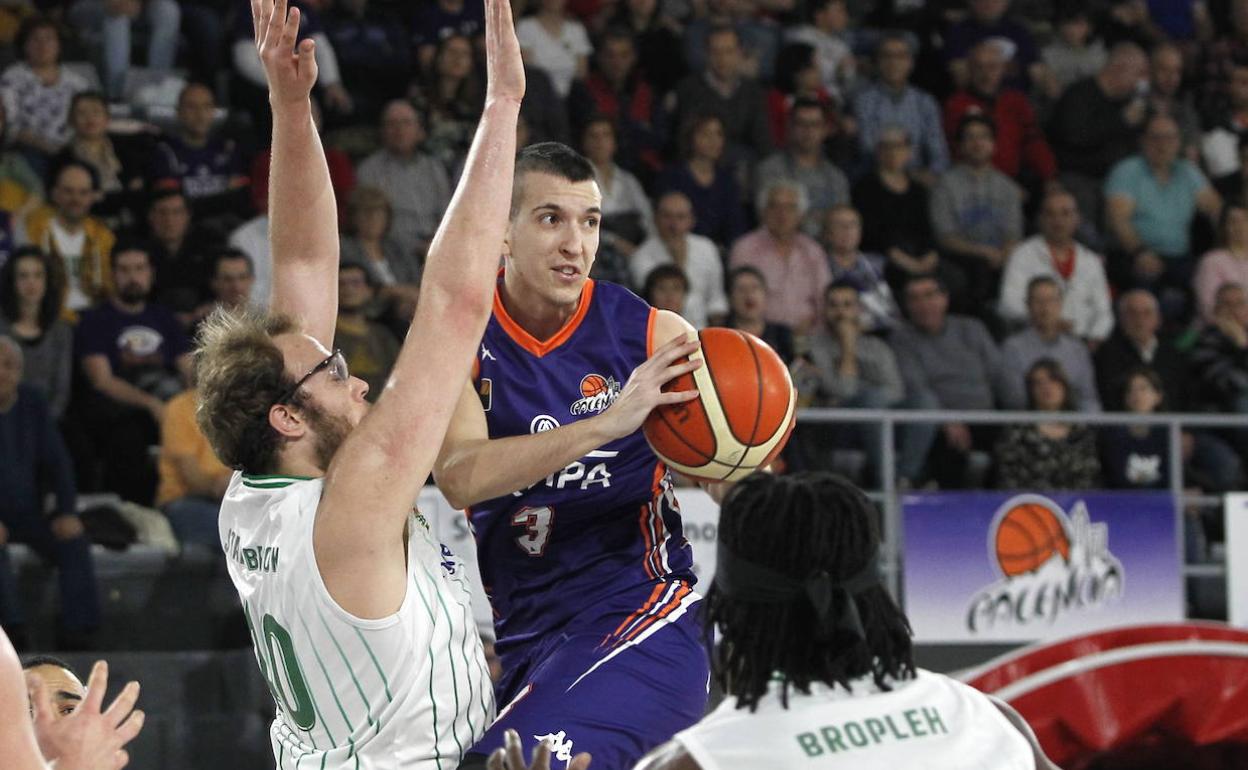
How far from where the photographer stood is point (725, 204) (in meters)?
10.8

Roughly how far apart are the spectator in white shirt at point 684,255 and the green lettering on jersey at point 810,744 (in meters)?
7.15

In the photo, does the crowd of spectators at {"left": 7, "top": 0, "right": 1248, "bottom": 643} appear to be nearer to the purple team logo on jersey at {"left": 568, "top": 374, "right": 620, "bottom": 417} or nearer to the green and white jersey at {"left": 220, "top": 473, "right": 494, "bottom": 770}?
the purple team logo on jersey at {"left": 568, "top": 374, "right": 620, "bottom": 417}

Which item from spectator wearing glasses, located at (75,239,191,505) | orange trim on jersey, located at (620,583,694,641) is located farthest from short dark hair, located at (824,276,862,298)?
orange trim on jersey, located at (620,583,694,641)

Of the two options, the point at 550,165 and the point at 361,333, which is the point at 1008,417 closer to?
the point at 361,333

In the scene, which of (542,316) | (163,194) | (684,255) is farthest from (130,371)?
(542,316)

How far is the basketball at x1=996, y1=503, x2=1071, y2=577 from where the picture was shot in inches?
343

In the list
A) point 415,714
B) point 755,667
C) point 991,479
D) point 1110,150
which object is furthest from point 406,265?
point 755,667

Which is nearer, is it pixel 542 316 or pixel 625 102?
pixel 542 316

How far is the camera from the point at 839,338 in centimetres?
966

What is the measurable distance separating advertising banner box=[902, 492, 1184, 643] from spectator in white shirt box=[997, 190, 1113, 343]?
2055 millimetres

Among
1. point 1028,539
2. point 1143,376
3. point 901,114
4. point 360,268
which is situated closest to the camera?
point 1028,539

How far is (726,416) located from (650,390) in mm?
200

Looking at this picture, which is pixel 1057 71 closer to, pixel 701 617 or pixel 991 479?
pixel 991 479

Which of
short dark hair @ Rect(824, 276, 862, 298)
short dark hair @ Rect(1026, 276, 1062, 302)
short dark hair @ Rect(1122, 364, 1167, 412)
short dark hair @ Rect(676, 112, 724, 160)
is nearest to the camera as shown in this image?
short dark hair @ Rect(824, 276, 862, 298)
